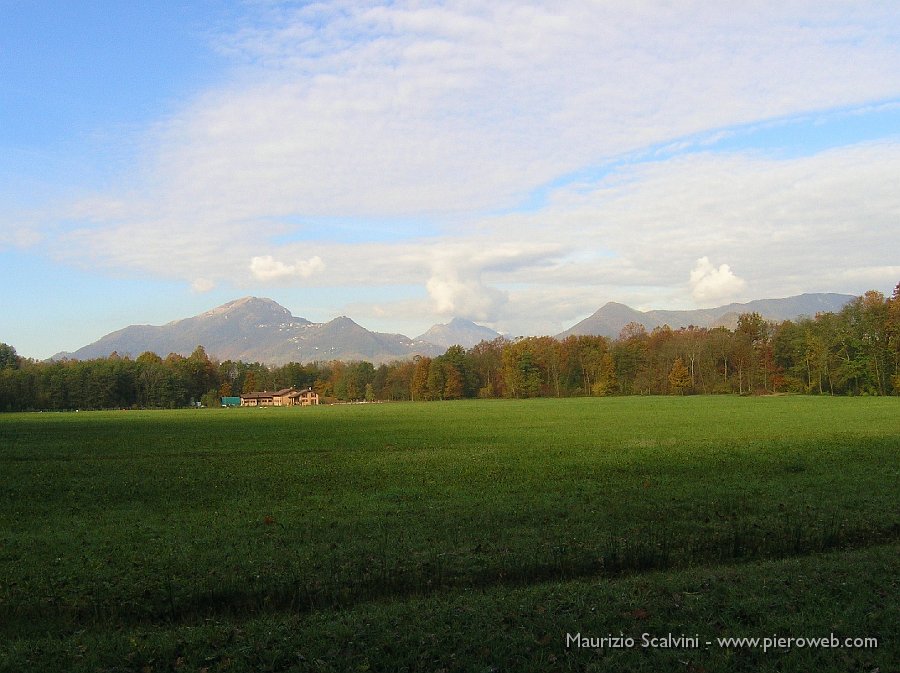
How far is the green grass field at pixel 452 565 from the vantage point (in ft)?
26.4

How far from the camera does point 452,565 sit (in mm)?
12320

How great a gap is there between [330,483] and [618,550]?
14.1 metres

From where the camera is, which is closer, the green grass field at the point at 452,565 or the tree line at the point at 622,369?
the green grass field at the point at 452,565

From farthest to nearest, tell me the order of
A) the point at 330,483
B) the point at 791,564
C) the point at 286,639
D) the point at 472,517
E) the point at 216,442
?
the point at 216,442 < the point at 330,483 < the point at 472,517 < the point at 791,564 < the point at 286,639

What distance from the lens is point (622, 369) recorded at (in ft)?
534

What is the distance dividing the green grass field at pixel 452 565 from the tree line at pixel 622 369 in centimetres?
11033

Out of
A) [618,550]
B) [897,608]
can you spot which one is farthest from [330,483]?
[897,608]

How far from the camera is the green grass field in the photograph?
8047mm

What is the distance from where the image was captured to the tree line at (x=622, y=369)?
4811 inches

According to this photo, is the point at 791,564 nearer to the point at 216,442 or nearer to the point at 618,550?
the point at 618,550

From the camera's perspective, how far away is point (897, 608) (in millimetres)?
8680

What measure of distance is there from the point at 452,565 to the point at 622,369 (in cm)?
15622

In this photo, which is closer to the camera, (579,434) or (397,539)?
(397,539)

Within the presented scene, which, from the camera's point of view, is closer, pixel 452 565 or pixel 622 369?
pixel 452 565
